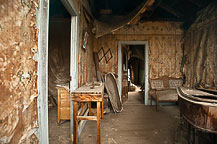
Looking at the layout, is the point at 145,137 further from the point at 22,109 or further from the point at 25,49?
the point at 25,49

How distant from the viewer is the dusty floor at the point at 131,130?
229 cm

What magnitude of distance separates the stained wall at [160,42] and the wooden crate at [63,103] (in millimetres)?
2332

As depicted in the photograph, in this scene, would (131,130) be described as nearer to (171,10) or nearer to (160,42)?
(160,42)

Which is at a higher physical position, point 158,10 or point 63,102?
point 158,10

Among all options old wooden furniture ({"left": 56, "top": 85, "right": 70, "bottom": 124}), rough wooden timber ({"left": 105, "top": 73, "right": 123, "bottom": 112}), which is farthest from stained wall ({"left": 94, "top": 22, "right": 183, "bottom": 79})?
old wooden furniture ({"left": 56, "top": 85, "right": 70, "bottom": 124})

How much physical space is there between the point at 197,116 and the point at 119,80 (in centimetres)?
340

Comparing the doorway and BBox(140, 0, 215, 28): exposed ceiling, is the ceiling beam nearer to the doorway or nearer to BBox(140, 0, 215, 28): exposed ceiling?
BBox(140, 0, 215, 28): exposed ceiling

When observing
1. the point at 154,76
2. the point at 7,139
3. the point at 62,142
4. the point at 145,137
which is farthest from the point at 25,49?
the point at 154,76

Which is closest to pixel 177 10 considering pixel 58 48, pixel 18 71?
pixel 58 48

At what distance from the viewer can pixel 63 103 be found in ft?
9.41

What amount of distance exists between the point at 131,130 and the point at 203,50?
3.25m

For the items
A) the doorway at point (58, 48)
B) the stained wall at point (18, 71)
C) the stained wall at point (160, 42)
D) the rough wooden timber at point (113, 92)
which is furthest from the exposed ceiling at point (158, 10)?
the stained wall at point (18, 71)

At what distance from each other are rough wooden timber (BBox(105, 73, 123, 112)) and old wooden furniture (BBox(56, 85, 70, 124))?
4.47 ft

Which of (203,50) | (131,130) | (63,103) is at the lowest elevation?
(131,130)
